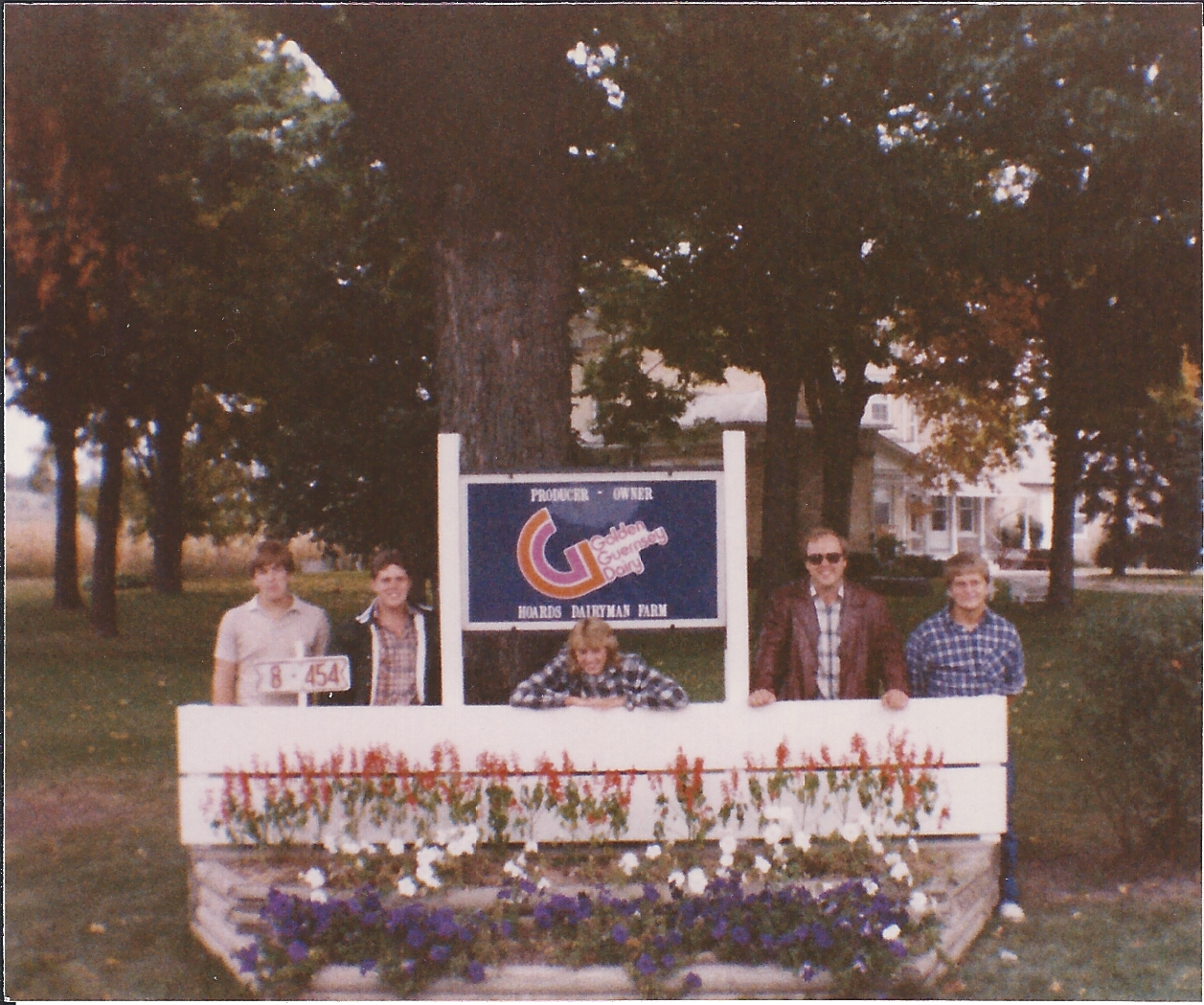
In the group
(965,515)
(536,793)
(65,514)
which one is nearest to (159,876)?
(536,793)

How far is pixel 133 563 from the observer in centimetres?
4456

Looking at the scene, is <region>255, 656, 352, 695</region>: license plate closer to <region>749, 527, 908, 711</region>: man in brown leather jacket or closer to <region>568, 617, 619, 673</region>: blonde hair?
<region>568, 617, 619, 673</region>: blonde hair

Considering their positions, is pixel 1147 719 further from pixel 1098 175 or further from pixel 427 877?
pixel 1098 175

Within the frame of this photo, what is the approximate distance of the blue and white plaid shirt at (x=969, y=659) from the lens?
230 inches

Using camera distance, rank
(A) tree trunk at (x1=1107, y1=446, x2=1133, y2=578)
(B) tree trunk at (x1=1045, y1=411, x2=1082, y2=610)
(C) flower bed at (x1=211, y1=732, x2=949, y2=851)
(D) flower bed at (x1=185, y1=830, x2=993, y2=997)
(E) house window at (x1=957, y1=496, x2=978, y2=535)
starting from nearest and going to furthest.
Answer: (D) flower bed at (x1=185, y1=830, x2=993, y2=997)
(C) flower bed at (x1=211, y1=732, x2=949, y2=851)
(B) tree trunk at (x1=1045, y1=411, x2=1082, y2=610)
(A) tree trunk at (x1=1107, y1=446, x2=1133, y2=578)
(E) house window at (x1=957, y1=496, x2=978, y2=535)

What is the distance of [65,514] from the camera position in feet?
74.1

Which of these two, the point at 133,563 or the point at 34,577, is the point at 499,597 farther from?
the point at 133,563

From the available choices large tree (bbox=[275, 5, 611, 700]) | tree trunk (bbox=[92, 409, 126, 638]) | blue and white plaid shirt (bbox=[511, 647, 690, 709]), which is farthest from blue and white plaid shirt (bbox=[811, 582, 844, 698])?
tree trunk (bbox=[92, 409, 126, 638])

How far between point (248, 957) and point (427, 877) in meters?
0.75

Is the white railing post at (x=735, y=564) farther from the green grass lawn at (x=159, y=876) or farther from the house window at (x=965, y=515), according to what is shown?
the house window at (x=965, y=515)

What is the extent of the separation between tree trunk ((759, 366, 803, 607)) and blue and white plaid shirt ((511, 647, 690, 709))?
530 inches

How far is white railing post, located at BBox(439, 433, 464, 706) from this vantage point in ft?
19.4

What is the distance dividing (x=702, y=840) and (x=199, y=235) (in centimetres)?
1477

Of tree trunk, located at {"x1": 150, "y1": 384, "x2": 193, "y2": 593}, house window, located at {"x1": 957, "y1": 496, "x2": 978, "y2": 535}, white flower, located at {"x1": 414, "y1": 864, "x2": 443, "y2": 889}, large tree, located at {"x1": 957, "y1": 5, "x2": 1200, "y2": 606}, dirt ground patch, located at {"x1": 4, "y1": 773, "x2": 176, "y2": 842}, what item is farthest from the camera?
house window, located at {"x1": 957, "y1": 496, "x2": 978, "y2": 535}
